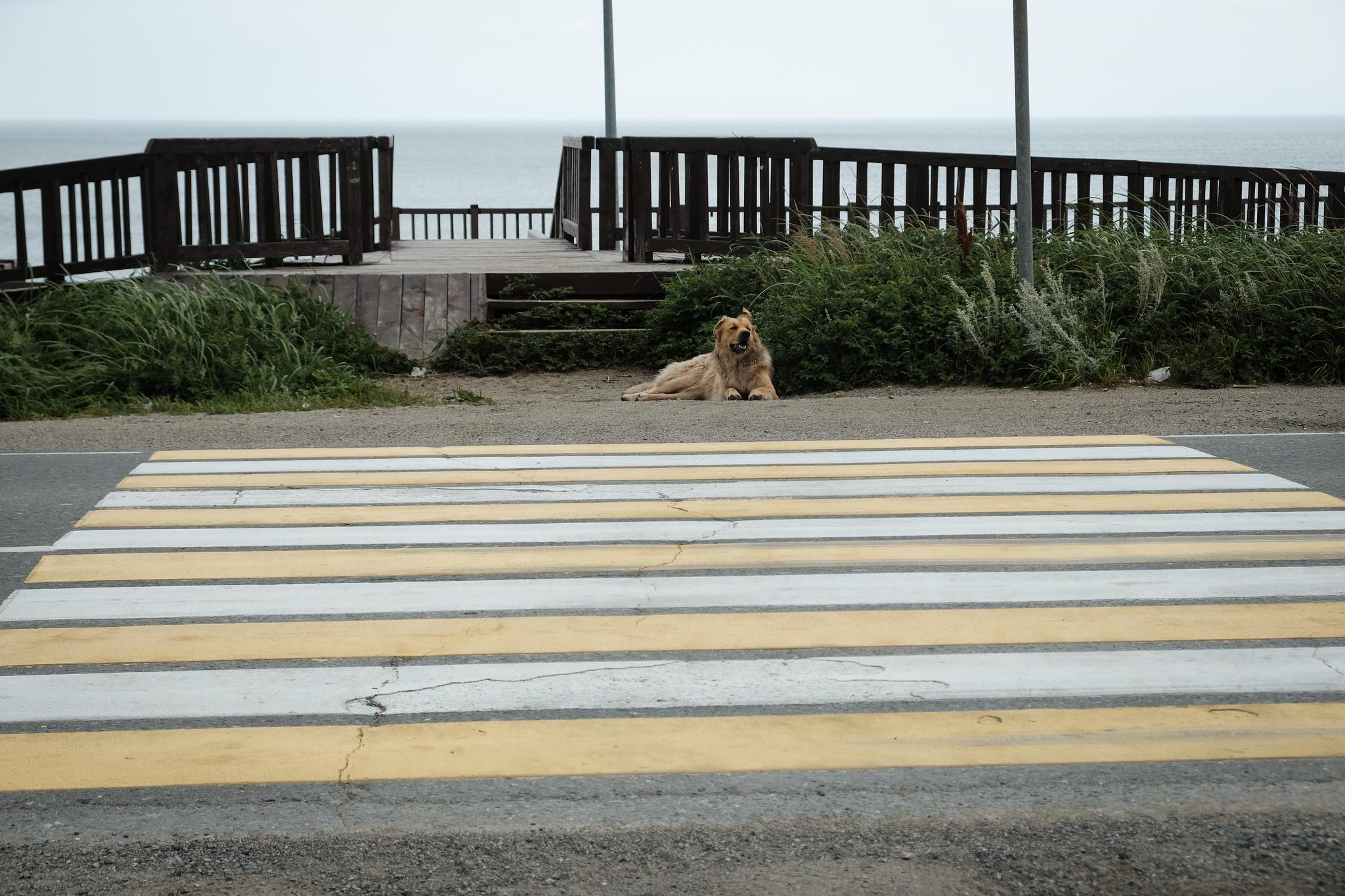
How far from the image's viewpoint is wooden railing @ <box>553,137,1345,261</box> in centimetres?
1472

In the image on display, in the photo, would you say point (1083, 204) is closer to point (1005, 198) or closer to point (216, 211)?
point (1005, 198)

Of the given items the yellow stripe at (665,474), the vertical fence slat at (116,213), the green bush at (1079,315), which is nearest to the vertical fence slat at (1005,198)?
the green bush at (1079,315)

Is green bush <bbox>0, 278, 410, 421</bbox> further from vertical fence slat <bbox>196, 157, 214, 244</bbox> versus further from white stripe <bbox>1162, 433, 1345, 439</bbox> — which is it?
white stripe <bbox>1162, 433, 1345, 439</bbox>

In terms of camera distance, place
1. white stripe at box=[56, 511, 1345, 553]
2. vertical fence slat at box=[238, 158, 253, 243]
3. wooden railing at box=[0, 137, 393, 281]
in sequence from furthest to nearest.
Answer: vertical fence slat at box=[238, 158, 253, 243] → wooden railing at box=[0, 137, 393, 281] → white stripe at box=[56, 511, 1345, 553]

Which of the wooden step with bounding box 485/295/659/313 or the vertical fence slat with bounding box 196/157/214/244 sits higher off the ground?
the vertical fence slat with bounding box 196/157/214/244

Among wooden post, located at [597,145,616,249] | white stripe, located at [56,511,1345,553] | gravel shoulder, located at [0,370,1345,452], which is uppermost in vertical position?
wooden post, located at [597,145,616,249]

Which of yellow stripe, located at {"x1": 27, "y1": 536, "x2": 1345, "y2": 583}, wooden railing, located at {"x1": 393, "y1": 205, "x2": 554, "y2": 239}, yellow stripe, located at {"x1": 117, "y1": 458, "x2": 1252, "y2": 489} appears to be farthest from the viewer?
wooden railing, located at {"x1": 393, "y1": 205, "x2": 554, "y2": 239}

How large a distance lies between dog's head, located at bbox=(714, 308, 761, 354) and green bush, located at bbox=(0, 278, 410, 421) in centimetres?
294

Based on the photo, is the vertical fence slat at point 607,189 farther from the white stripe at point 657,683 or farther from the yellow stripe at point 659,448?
the white stripe at point 657,683

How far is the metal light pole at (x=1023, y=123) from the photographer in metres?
11.9

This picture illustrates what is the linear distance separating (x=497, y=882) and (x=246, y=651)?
6.43 ft

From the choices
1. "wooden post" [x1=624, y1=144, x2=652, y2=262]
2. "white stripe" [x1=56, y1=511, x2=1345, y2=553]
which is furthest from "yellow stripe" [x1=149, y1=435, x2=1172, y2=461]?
"wooden post" [x1=624, y1=144, x2=652, y2=262]

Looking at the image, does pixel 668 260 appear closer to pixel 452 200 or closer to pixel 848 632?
pixel 848 632

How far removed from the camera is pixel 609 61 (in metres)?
22.3
